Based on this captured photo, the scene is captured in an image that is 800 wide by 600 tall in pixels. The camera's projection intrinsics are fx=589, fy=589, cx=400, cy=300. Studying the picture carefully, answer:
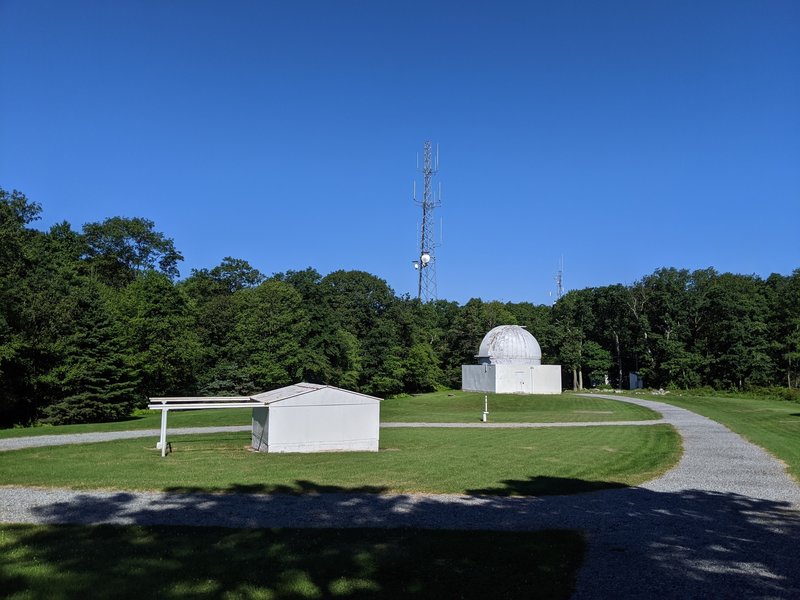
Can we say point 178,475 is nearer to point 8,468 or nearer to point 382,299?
point 8,468

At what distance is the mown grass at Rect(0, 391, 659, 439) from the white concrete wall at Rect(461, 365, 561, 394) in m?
4.03

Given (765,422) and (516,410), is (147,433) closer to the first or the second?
(516,410)

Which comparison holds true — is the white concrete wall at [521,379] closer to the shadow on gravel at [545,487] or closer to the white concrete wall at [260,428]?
the white concrete wall at [260,428]

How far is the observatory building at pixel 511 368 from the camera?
56219 millimetres

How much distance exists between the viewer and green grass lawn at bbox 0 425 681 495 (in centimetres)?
1285

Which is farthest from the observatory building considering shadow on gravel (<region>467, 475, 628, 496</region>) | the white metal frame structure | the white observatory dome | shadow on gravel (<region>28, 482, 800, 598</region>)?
shadow on gravel (<region>28, 482, 800, 598</region>)

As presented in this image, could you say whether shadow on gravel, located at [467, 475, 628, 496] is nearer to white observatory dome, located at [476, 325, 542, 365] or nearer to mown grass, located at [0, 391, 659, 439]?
mown grass, located at [0, 391, 659, 439]

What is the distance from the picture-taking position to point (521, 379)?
185 ft

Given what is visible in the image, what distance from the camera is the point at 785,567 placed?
23.8 feet

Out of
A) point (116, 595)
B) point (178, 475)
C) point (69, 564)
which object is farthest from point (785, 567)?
point (178, 475)

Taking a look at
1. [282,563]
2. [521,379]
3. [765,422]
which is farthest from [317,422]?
[521,379]

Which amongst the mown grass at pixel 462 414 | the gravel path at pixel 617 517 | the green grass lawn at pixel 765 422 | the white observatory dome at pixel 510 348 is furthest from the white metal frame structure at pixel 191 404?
the white observatory dome at pixel 510 348

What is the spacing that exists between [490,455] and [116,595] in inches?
515

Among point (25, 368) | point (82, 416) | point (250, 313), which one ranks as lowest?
point (82, 416)
